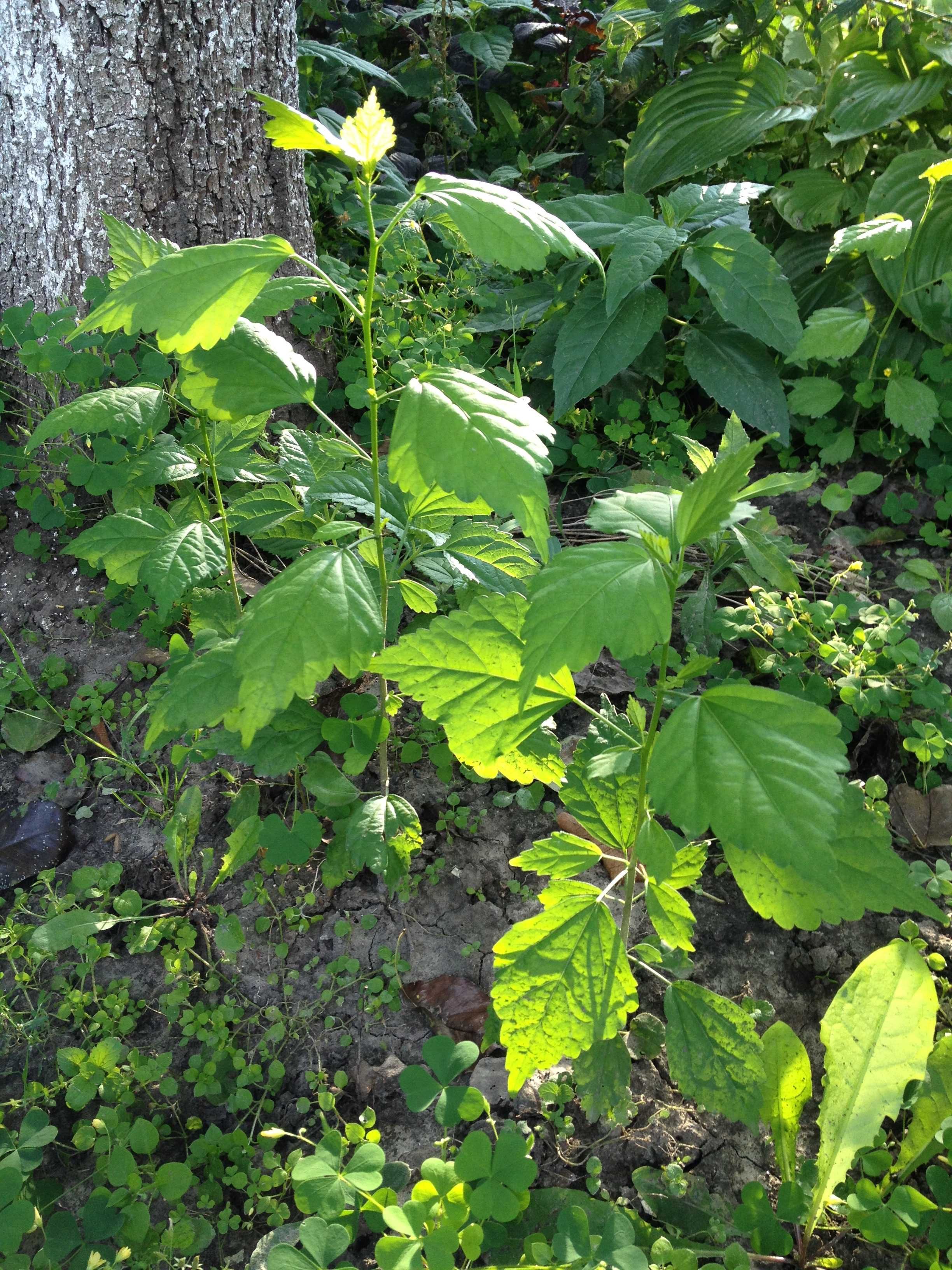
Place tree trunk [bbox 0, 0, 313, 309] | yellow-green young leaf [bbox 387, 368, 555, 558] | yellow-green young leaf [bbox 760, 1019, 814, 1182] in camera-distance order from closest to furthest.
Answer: yellow-green young leaf [bbox 387, 368, 555, 558]
yellow-green young leaf [bbox 760, 1019, 814, 1182]
tree trunk [bbox 0, 0, 313, 309]

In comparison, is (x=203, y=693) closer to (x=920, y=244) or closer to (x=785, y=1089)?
(x=785, y=1089)

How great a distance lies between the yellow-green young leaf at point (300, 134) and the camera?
4.31 feet

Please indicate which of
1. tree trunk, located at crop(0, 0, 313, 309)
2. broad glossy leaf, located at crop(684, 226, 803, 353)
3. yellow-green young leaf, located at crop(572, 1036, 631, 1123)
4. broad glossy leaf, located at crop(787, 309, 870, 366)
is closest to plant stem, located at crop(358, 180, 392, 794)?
yellow-green young leaf, located at crop(572, 1036, 631, 1123)

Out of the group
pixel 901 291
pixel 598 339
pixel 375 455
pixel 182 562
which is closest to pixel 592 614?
pixel 375 455

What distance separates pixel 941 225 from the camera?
2.93 m

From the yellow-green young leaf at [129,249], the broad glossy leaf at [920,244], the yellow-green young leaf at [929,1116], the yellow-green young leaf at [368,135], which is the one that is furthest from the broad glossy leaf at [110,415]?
the broad glossy leaf at [920,244]

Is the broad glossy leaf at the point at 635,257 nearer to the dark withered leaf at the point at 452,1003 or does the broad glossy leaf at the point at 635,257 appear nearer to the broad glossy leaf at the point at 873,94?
the broad glossy leaf at the point at 873,94

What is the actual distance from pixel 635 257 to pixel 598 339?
251 mm

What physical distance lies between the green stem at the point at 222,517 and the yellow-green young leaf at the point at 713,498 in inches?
41.1

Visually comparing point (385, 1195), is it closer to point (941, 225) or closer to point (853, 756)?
point (853, 756)

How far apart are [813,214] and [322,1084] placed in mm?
3036

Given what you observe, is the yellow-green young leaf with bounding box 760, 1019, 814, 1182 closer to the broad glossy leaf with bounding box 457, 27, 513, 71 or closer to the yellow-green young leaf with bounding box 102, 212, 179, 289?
the yellow-green young leaf with bounding box 102, 212, 179, 289

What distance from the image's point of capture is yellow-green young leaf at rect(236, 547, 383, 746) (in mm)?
1364

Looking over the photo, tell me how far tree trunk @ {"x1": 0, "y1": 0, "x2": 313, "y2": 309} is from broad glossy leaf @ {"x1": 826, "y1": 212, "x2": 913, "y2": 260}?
1.64 m
